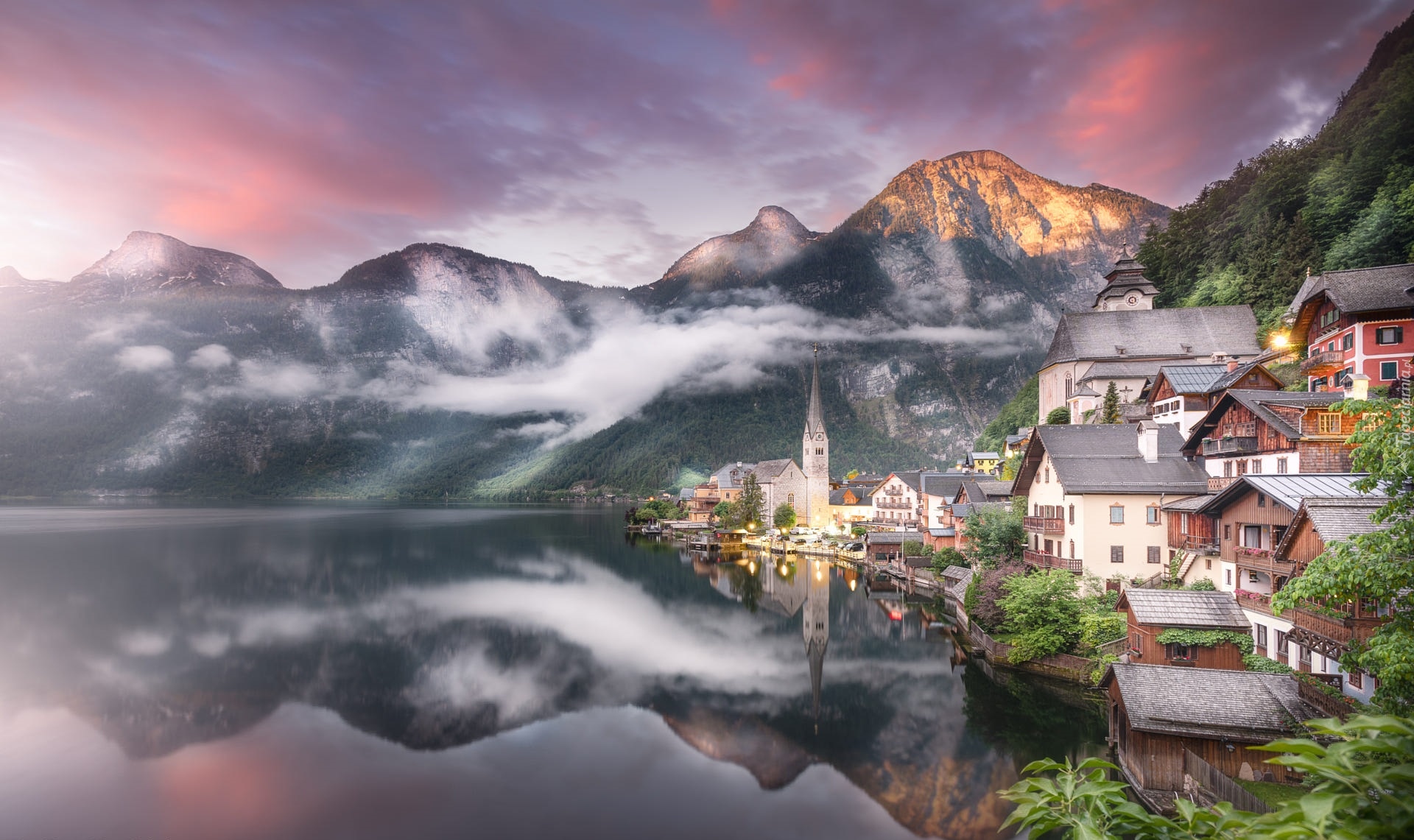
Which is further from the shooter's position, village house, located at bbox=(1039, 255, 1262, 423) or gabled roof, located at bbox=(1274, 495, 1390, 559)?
village house, located at bbox=(1039, 255, 1262, 423)

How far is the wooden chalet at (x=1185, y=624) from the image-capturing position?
81.2 feet

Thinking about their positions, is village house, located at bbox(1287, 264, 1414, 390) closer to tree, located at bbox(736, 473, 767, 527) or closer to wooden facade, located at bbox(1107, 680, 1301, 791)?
wooden facade, located at bbox(1107, 680, 1301, 791)

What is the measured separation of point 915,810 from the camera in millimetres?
22500

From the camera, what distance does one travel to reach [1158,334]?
6438 centimetres

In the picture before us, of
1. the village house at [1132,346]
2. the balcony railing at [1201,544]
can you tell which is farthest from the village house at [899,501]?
the balcony railing at [1201,544]

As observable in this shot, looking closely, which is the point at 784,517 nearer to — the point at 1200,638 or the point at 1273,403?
the point at 1273,403

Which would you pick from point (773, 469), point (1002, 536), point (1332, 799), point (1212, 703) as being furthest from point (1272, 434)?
point (773, 469)

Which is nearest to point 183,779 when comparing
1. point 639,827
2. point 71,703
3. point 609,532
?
point 71,703

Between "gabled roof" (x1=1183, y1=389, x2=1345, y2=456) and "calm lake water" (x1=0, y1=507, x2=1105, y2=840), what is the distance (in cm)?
1439

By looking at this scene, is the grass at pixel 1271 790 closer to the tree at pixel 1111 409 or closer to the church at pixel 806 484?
the tree at pixel 1111 409

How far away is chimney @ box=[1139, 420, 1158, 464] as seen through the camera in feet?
120

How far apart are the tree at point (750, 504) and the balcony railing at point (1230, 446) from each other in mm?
72695

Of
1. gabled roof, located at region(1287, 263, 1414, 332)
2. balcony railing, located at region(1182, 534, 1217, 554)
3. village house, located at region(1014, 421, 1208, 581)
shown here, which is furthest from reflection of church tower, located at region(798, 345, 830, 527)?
balcony railing, located at region(1182, 534, 1217, 554)

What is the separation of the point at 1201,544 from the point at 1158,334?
42.1 metres
